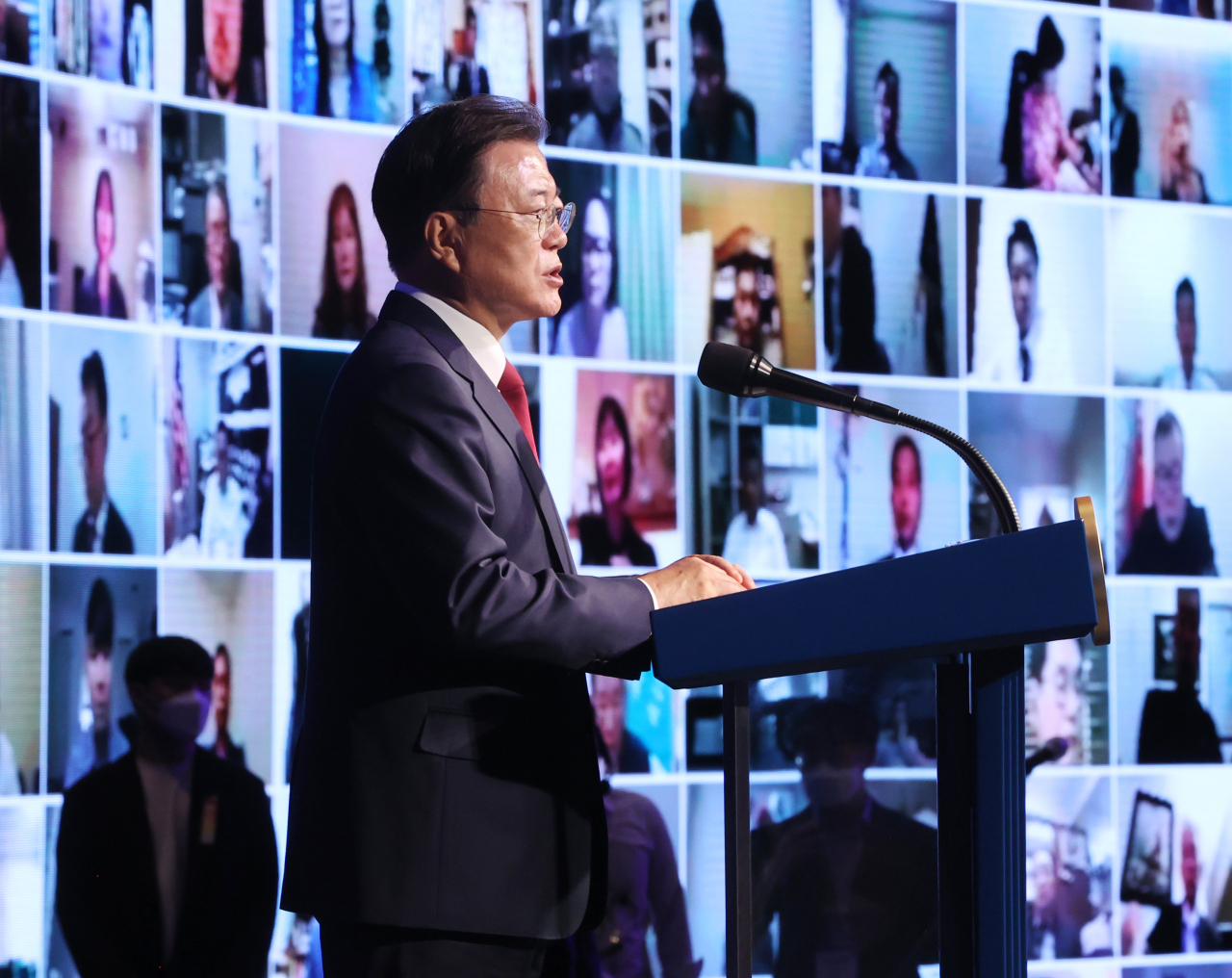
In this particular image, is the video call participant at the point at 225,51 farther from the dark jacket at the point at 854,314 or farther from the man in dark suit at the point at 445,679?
the man in dark suit at the point at 445,679

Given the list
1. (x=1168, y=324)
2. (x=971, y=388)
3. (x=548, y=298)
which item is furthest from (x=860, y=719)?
(x=1168, y=324)

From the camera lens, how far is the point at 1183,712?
11.6 ft

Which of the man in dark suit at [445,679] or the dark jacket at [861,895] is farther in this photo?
the man in dark suit at [445,679]

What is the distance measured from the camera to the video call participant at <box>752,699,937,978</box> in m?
1.08

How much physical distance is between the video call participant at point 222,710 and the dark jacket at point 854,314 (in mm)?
1599

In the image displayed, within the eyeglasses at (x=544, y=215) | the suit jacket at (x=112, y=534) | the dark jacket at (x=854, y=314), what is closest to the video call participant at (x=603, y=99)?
the dark jacket at (x=854, y=314)

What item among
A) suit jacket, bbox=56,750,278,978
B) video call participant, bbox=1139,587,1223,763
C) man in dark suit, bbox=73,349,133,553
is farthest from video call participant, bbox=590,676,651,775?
video call participant, bbox=1139,587,1223,763

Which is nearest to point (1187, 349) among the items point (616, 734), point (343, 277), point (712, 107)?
point (712, 107)

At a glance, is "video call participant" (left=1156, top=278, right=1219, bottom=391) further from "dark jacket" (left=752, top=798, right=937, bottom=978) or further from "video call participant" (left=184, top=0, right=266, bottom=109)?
"dark jacket" (left=752, top=798, right=937, bottom=978)

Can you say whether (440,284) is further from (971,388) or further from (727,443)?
(971,388)

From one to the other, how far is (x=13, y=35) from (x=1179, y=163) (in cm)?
288

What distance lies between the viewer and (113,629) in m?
2.70

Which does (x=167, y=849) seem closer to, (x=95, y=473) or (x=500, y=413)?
(x=95, y=473)

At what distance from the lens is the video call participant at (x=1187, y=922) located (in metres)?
3.39
